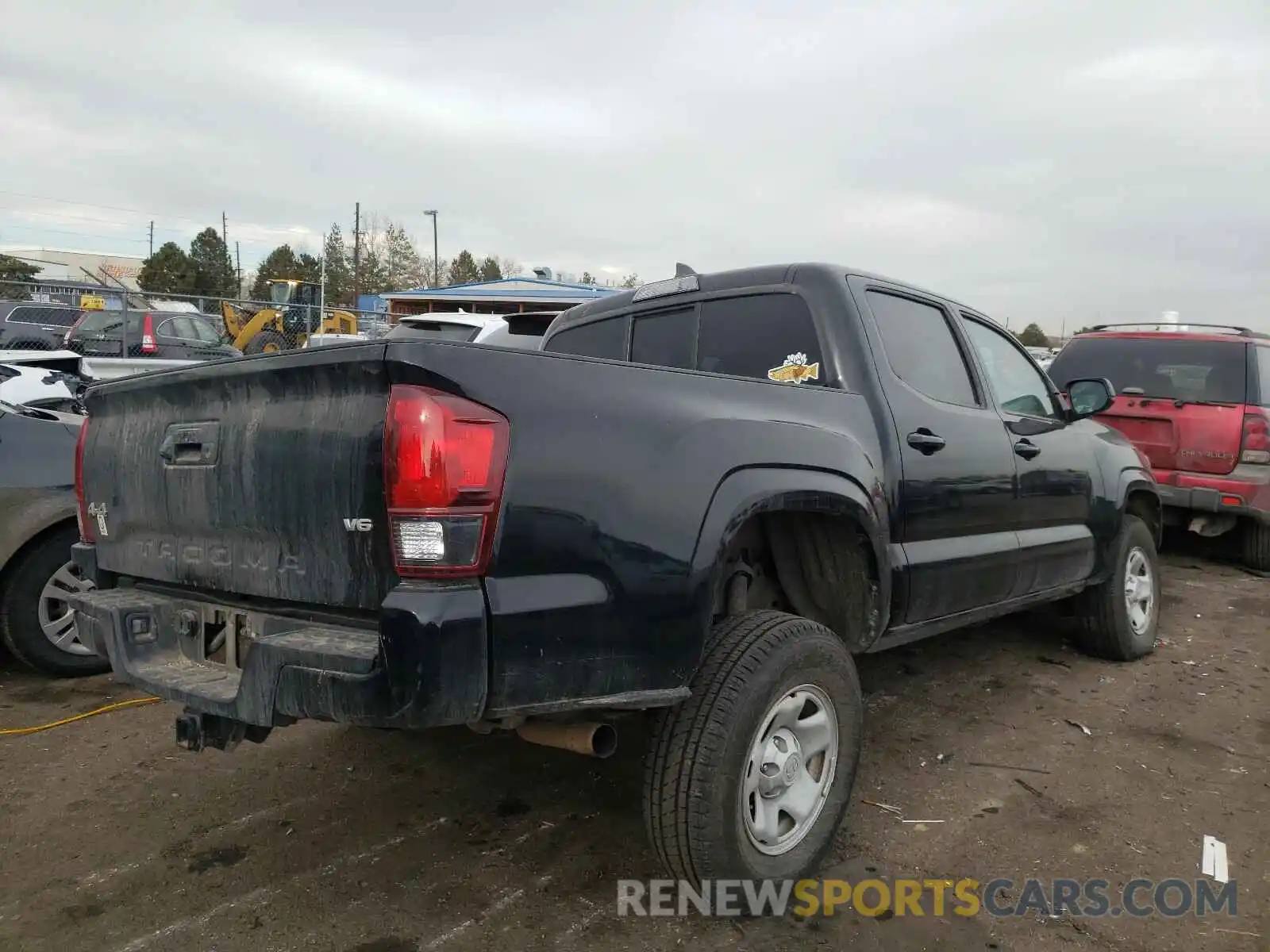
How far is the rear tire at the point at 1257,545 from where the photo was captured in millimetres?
6883

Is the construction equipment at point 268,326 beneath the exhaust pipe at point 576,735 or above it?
above

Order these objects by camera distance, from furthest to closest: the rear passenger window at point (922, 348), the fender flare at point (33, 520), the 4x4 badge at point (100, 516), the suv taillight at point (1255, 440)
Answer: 1. the suv taillight at point (1255, 440)
2. the fender flare at point (33, 520)
3. the rear passenger window at point (922, 348)
4. the 4x4 badge at point (100, 516)

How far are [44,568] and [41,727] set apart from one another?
822 millimetres

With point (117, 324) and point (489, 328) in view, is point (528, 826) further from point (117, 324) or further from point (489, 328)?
point (117, 324)

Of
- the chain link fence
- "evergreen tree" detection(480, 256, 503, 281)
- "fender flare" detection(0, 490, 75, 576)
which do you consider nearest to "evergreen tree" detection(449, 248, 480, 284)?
"evergreen tree" detection(480, 256, 503, 281)

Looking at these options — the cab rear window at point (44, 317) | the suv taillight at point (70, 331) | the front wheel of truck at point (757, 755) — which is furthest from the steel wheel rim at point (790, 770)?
the cab rear window at point (44, 317)

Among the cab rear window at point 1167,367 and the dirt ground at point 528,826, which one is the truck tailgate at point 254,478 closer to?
the dirt ground at point 528,826

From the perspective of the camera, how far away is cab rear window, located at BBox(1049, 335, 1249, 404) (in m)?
6.76

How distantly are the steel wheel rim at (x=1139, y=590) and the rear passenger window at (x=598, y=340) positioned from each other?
10.1 feet

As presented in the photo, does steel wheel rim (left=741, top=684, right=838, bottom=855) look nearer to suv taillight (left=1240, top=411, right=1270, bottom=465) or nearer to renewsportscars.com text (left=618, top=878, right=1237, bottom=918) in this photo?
renewsportscars.com text (left=618, top=878, right=1237, bottom=918)

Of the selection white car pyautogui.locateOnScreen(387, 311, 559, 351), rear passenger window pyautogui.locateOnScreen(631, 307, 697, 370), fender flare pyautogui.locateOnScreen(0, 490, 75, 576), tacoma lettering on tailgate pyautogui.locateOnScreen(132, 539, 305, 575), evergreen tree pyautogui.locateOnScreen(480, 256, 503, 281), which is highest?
evergreen tree pyautogui.locateOnScreen(480, 256, 503, 281)

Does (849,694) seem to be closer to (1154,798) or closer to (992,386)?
(1154,798)

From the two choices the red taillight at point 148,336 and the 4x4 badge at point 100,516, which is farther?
the red taillight at point 148,336

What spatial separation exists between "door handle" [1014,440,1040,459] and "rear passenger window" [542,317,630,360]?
1.77 m
